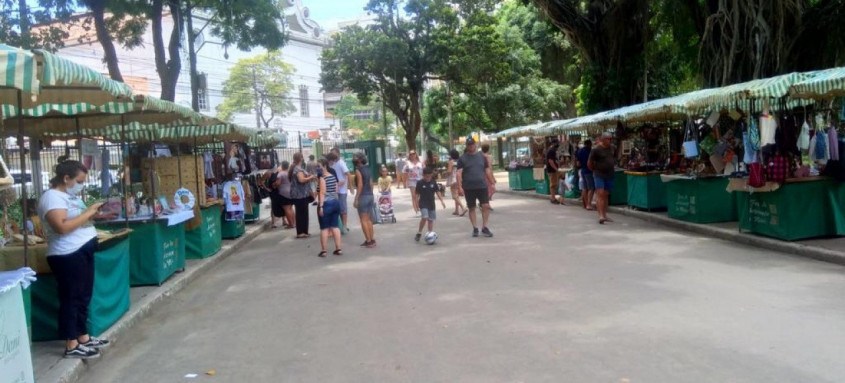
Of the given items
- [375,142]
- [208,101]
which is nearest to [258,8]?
[375,142]

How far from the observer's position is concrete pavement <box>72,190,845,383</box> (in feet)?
16.3

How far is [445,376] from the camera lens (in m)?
4.83

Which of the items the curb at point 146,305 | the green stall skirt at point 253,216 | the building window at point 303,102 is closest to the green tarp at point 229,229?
the curb at point 146,305

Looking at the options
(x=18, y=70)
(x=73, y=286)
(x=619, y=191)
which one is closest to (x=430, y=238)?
(x=73, y=286)

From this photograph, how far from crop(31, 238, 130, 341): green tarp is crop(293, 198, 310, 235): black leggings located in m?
6.34

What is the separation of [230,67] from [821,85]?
1884 inches

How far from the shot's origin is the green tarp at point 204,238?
1058 cm

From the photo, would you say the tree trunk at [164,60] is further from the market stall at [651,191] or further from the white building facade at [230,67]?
the white building facade at [230,67]

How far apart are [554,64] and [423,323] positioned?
1343 inches

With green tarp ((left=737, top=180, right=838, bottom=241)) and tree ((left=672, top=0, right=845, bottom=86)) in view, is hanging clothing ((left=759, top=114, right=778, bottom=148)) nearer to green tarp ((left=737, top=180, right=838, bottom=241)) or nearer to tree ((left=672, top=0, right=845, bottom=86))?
green tarp ((left=737, top=180, right=838, bottom=241))

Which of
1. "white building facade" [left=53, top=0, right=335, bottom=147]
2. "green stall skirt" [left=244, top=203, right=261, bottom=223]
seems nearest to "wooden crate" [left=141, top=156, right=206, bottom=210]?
"green stall skirt" [left=244, top=203, right=261, bottom=223]

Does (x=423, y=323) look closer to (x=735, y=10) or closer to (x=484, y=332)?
(x=484, y=332)

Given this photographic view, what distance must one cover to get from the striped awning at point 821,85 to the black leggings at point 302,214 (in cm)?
852

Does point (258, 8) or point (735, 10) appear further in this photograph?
point (258, 8)
